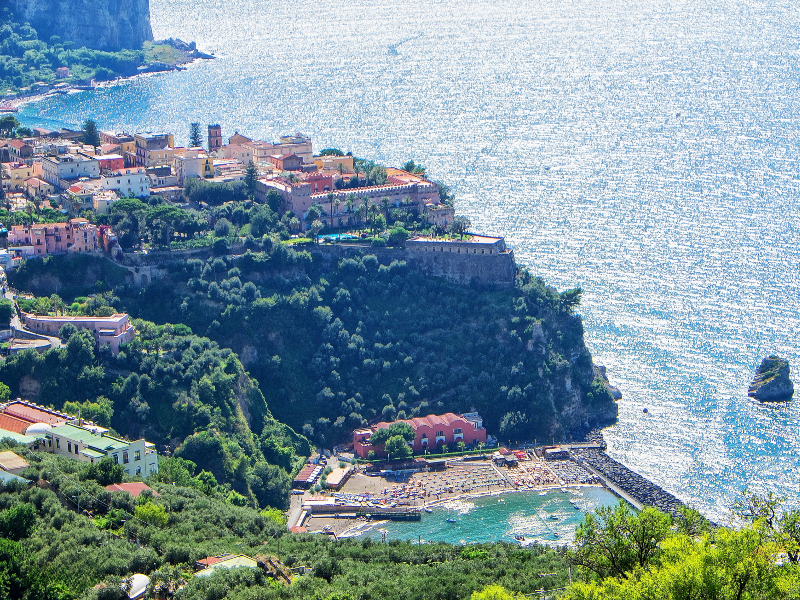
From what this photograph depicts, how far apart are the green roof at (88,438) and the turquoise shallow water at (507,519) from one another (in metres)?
16.5

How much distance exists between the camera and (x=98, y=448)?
62.8m

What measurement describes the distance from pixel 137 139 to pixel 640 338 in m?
43.7

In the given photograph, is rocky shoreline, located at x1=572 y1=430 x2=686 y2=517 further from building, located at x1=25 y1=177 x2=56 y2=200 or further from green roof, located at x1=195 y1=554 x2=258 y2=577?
building, located at x1=25 y1=177 x2=56 y2=200

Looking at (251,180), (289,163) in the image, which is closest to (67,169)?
(251,180)

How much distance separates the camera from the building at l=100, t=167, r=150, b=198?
9550 cm

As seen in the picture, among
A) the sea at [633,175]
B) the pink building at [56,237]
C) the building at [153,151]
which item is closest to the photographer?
the sea at [633,175]

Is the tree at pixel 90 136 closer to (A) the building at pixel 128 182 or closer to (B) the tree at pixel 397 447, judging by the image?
(A) the building at pixel 128 182

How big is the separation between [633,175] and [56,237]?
6415 centimetres

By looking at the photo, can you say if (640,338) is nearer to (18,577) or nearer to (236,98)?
(18,577)

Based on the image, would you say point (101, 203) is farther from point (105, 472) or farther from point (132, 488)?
point (132, 488)

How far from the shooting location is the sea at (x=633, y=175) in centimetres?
8556

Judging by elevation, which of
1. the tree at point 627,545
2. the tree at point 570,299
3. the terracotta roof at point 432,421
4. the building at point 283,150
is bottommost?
the terracotta roof at point 432,421

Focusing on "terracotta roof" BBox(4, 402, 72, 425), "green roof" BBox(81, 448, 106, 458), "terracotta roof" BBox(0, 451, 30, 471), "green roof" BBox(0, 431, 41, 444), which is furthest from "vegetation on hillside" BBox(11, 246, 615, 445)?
"terracotta roof" BBox(0, 451, 30, 471)

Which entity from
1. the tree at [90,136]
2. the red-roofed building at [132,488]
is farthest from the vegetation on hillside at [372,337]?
the red-roofed building at [132,488]
